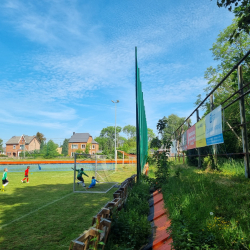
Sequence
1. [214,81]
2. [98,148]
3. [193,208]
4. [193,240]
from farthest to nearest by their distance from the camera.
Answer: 1. [98,148]
2. [214,81]
3. [193,208]
4. [193,240]

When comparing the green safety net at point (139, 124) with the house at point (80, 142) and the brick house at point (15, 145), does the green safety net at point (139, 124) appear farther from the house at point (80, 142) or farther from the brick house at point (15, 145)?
the brick house at point (15, 145)

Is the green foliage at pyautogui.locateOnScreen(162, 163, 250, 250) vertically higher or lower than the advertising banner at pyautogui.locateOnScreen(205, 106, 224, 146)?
lower

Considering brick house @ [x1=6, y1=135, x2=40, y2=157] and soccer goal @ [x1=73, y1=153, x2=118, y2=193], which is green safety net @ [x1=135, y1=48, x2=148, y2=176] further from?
brick house @ [x1=6, y1=135, x2=40, y2=157]

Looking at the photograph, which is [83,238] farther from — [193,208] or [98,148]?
[98,148]

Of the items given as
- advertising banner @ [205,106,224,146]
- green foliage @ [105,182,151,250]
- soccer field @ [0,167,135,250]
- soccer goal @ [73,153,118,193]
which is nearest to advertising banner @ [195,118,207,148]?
advertising banner @ [205,106,224,146]

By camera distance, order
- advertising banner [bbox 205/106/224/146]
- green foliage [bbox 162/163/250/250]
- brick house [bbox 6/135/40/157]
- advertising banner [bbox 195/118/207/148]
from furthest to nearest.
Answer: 1. brick house [bbox 6/135/40/157]
2. advertising banner [bbox 195/118/207/148]
3. advertising banner [bbox 205/106/224/146]
4. green foliage [bbox 162/163/250/250]

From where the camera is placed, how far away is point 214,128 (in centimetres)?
656

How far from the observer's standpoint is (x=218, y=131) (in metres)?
6.16

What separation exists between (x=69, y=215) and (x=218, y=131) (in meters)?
5.09

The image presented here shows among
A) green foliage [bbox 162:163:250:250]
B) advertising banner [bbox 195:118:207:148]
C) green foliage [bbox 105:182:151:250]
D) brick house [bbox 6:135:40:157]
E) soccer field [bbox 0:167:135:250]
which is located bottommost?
soccer field [bbox 0:167:135:250]

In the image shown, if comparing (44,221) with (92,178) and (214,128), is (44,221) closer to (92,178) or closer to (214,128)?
(214,128)

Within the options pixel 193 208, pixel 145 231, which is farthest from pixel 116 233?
pixel 193 208

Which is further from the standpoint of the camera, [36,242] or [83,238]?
[36,242]

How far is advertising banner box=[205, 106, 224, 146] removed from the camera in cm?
607
